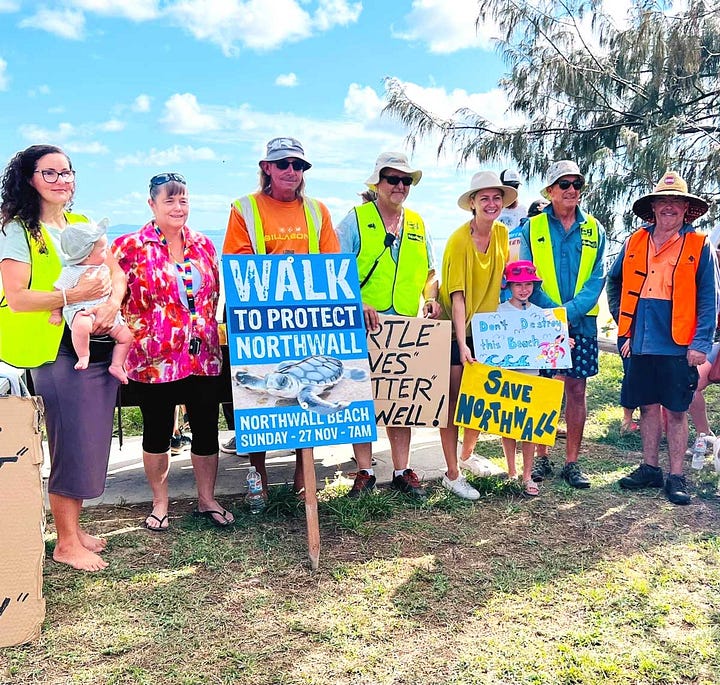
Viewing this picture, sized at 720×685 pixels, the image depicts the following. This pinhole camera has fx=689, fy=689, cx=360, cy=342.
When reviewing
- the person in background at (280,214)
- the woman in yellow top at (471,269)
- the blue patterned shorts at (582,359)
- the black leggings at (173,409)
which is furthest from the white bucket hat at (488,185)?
the black leggings at (173,409)

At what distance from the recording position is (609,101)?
8016 mm

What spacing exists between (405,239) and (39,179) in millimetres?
2045

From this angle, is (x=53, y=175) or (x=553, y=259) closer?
(x=53, y=175)

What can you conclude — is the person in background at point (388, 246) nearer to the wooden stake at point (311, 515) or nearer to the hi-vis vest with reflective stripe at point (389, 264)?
the hi-vis vest with reflective stripe at point (389, 264)

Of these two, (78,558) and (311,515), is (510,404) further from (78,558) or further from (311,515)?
(78,558)

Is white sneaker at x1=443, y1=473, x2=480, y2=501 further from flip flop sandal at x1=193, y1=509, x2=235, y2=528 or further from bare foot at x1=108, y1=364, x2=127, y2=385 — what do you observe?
bare foot at x1=108, y1=364, x2=127, y2=385

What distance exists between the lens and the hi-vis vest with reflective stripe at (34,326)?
10.3 ft

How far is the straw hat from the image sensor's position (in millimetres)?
4336

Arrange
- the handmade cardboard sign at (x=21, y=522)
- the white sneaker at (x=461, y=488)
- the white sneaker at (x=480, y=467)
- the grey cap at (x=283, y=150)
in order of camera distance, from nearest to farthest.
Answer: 1. the handmade cardboard sign at (x=21, y=522)
2. the grey cap at (x=283, y=150)
3. the white sneaker at (x=461, y=488)
4. the white sneaker at (x=480, y=467)

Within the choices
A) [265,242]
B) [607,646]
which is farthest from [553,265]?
[607,646]

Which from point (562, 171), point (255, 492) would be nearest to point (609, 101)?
point (562, 171)

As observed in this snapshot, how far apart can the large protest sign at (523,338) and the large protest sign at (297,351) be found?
3.03 ft

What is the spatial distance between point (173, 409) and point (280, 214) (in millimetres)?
1248

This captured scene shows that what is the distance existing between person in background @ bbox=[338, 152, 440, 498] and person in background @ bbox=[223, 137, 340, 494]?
247 mm
